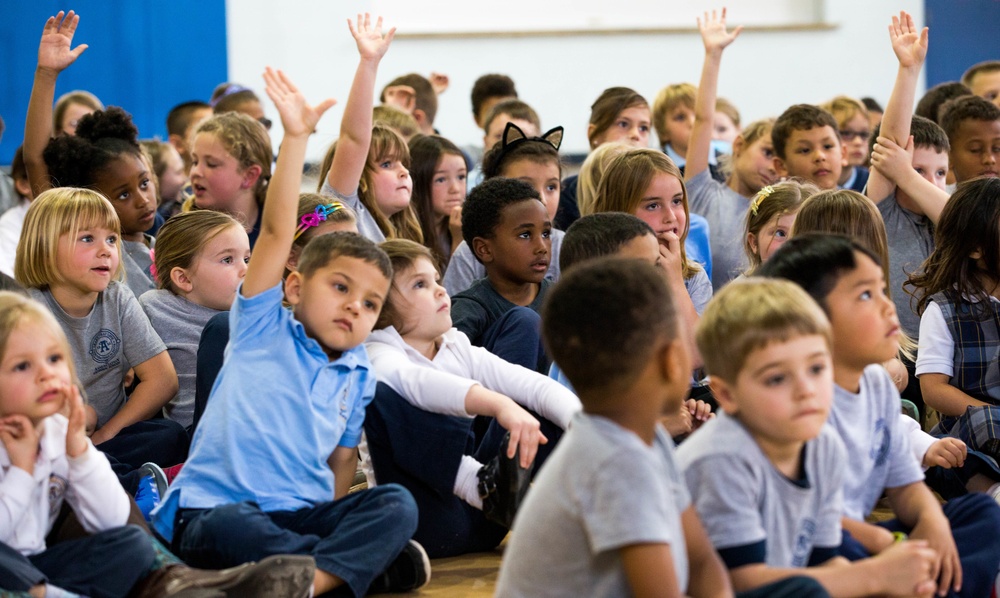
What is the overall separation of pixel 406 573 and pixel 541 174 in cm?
174

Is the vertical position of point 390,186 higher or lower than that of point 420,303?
higher

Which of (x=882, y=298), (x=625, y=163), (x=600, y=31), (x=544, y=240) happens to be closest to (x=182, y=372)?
(x=544, y=240)

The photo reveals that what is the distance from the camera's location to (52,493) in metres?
1.94

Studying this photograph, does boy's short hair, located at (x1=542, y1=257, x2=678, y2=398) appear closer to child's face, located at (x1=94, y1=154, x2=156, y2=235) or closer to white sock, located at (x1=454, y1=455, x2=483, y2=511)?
Answer: white sock, located at (x1=454, y1=455, x2=483, y2=511)

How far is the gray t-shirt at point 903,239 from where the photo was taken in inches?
132

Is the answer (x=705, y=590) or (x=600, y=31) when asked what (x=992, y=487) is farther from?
(x=600, y=31)

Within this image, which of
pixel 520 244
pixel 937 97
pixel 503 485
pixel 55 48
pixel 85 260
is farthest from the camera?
pixel 937 97

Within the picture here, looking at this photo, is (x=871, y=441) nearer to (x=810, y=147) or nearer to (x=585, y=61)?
A: (x=810, y=147)

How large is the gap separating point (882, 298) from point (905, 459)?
289 millimetres

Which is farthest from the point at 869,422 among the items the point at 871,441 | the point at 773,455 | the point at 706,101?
the point at 706,101

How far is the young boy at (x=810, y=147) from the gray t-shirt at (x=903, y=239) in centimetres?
59

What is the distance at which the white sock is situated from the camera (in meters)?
2.37

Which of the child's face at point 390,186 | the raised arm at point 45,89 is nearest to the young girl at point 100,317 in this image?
the raised arm at point 45,89

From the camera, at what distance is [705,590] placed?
1518mm
